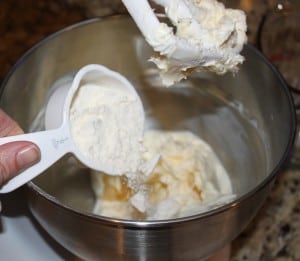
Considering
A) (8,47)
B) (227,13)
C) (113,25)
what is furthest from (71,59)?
(227,13)

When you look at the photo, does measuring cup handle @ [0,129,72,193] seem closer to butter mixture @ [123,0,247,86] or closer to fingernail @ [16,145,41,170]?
fingernail @ [16,145,41,170]

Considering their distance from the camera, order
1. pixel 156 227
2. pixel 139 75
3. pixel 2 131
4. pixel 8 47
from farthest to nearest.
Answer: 1. pixel 8 47
2. pixel 139 75
3. pixel 2 131
4. pixel 156 227

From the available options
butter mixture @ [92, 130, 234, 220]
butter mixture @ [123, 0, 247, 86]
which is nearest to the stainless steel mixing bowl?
butter mixture @ [92, 130, 234, 220]

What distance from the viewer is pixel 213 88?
1064mm

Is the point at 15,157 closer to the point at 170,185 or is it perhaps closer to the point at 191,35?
the point at 191,35

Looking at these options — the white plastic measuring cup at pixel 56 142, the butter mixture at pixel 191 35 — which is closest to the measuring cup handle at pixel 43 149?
the white plastic measuring cup at pixel 56 142

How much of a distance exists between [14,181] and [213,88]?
1.47ft

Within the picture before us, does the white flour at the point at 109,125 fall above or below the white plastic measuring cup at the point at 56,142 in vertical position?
below

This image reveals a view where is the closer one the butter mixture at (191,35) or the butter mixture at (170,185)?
the butter mixture at (191,35)

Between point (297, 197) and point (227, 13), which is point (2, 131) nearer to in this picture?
point (227, 13)

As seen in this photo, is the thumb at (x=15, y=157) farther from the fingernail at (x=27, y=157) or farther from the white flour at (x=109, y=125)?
the white flour at (x=109, y=125)

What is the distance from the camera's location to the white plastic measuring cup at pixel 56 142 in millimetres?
740

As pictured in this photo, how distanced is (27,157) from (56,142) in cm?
8

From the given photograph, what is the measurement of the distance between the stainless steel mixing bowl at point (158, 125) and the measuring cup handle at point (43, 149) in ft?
0.07
